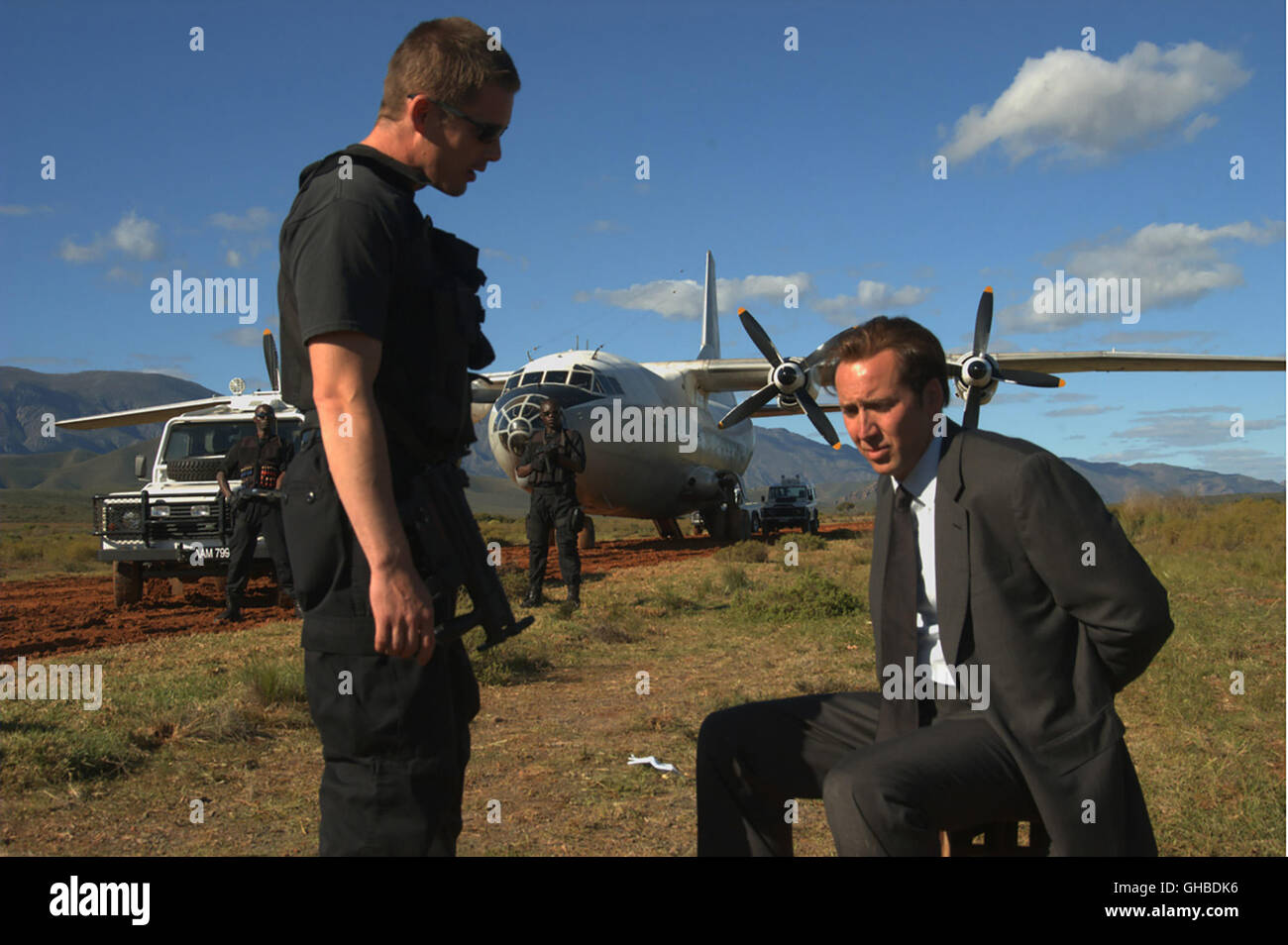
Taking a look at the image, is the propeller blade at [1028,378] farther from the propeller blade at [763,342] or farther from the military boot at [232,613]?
the military boot at [232,613]

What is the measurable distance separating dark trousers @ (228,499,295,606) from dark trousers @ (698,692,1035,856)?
841cm

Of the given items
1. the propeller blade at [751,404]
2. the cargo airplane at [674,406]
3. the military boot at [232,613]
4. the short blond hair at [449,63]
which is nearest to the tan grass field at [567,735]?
the military boot at [232,613]

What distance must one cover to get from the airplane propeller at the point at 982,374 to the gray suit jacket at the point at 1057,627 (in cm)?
1720

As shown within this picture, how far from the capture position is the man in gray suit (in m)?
2.35

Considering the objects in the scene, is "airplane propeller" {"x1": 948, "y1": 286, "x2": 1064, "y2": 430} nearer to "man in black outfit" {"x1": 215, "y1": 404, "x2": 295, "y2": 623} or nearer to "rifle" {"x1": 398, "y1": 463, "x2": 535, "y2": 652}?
"man in black outfit" {"x1": 215, "y1": 404, "x2": 295, "y2": 623}

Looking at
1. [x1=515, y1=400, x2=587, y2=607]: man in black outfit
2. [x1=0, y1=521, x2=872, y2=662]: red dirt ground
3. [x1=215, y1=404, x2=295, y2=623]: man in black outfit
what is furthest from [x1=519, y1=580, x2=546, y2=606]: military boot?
[x1=0, y1=521, x2=872, y2=662]: red dirt ground

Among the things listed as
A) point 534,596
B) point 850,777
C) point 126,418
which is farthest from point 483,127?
point 126,418

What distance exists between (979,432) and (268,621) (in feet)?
32.8

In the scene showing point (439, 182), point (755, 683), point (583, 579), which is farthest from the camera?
point (583, 579)

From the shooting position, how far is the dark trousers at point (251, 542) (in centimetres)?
1045

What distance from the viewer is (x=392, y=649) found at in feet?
6.60

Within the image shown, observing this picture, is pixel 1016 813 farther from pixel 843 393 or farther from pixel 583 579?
pixel 583 579
